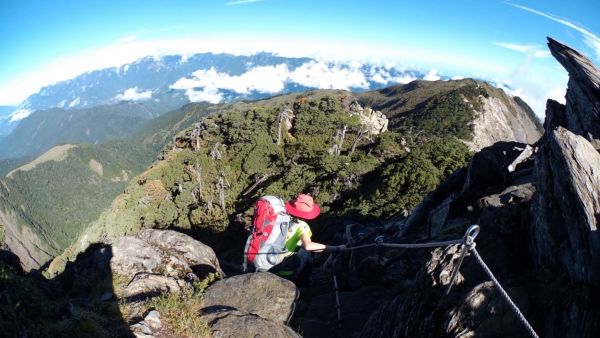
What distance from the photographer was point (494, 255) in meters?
7.43

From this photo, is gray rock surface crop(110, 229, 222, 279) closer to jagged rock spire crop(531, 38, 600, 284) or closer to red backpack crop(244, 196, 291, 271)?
red backpack crop(244, 196, 291, 271)

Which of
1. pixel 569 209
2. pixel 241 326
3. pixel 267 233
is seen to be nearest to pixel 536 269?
pixel 569 209

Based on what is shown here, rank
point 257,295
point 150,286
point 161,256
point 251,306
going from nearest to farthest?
1. point 251,306
2. point 257,295
3. point 150,286
4. point 161,256

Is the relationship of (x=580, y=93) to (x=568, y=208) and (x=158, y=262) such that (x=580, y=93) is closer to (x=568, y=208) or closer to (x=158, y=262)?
(x=568, y=208)

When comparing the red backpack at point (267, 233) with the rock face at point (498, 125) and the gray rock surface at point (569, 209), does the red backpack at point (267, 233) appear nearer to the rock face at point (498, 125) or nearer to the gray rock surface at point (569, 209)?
the gray rock surface at point (569, 209)

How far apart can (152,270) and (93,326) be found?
5.95 m

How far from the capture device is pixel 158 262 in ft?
41.5

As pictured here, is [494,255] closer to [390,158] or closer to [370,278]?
[370,278]

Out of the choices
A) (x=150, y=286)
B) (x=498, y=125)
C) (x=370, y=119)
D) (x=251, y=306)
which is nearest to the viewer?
(x=251, y=306)

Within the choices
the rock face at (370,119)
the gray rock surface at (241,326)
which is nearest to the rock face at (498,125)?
the rock face at (370,119)

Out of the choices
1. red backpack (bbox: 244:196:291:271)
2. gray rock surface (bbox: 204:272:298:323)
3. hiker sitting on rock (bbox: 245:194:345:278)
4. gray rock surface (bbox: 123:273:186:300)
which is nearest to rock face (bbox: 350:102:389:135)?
hiker sitting on rock (bbox: 245:194:345:278)

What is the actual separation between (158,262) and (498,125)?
157 metres

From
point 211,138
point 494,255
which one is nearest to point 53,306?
point 494,255

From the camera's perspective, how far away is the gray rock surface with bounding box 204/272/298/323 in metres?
8.99
